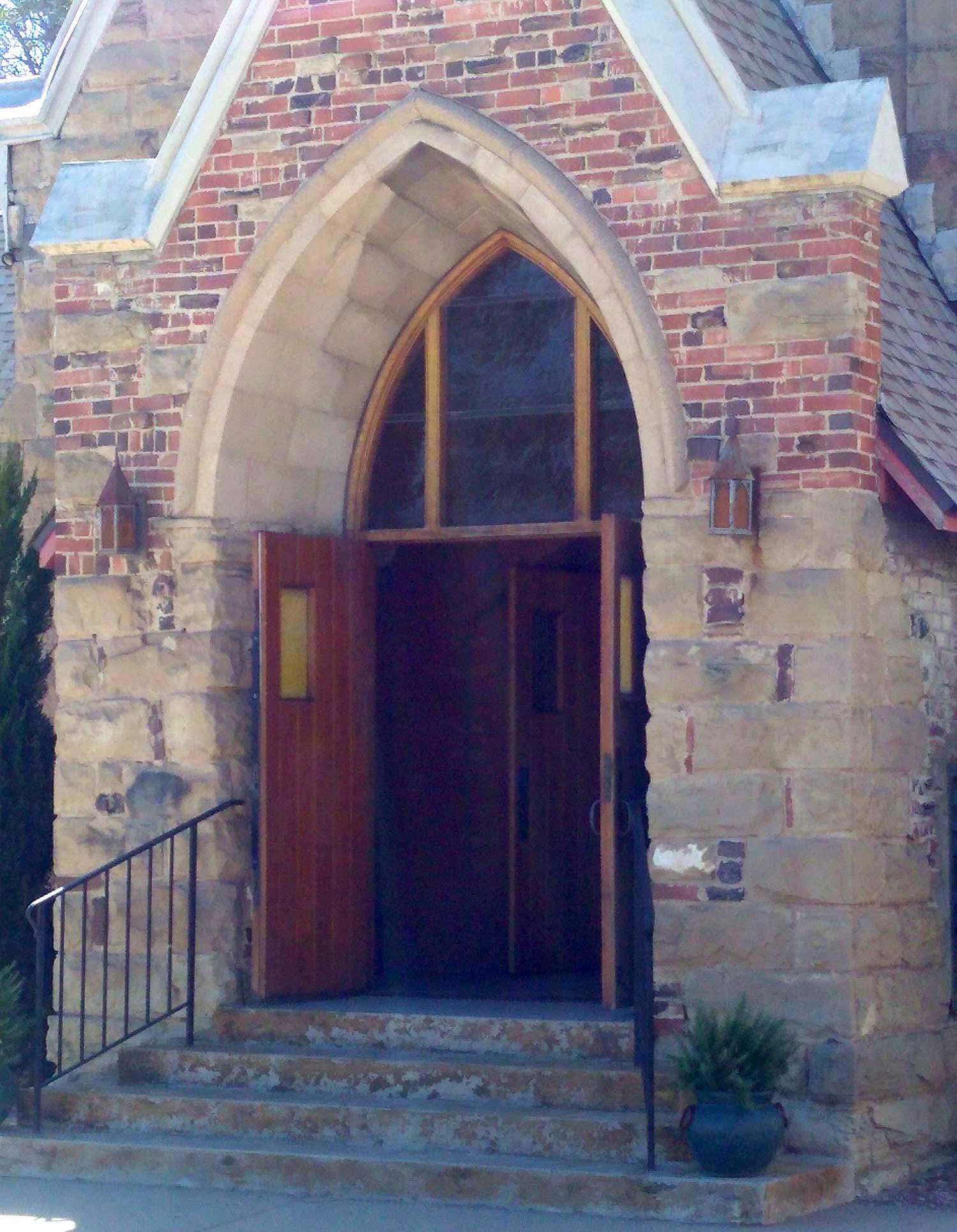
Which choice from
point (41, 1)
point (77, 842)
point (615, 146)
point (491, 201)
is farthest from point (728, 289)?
point (41, 1)

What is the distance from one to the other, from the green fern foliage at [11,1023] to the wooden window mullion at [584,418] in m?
3.20

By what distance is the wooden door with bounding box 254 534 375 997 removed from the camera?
8.81 m

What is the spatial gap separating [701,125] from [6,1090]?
489cm

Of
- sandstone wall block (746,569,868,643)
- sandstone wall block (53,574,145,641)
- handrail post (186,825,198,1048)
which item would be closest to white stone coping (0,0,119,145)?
sandstone wall block (53,574,145,641)

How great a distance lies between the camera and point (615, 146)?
8.15m

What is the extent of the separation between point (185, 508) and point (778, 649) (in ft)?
9.12

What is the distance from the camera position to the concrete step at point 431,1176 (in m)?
7.10

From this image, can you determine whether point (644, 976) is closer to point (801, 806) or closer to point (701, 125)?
point (801, 806)

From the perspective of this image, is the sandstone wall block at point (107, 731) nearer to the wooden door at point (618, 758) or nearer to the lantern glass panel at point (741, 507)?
the wooden door at point (618, 758)

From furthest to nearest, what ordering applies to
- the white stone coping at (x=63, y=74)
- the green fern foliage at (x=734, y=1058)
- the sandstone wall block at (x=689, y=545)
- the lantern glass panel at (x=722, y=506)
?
the white stone coping at (x=63, y=74) → the sandstone wall block at (x=689, y=545) → the lantern glass panel at (x=722, y=506) → the green fern foliage at (x=734, y=1058)

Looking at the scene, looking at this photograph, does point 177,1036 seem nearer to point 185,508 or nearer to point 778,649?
point 185,508

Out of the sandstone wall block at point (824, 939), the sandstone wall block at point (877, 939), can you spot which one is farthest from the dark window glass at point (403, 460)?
the sandstone wall block at point (877, 939)

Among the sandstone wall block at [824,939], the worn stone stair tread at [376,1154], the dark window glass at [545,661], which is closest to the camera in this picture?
the worn stone stair tread at [376,1154]

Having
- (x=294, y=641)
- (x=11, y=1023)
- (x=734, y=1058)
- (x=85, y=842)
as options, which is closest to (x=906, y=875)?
(x=734, y=1058)
